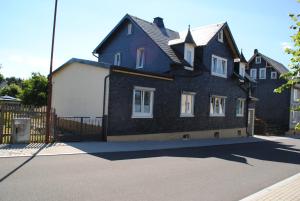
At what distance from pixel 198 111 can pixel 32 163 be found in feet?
45.6

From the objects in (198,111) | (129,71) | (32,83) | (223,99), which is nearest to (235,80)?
(223,99)

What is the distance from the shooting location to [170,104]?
1816 cm

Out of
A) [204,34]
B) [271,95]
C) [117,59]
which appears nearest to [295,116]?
[271,95]

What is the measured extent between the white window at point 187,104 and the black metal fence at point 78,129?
623 cm

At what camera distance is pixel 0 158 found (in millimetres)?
9188

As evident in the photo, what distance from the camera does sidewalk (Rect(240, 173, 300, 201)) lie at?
666 centimetres

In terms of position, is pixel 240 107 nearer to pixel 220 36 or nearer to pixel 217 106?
pixel 217 106

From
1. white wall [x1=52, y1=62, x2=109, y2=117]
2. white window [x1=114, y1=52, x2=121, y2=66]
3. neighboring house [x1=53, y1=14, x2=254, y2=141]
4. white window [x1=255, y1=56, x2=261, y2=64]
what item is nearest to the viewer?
neighboring house [x1=53, y1=14, x2=254, y2=141]

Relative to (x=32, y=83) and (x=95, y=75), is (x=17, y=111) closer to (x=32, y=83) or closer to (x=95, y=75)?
(x=95, y=75)

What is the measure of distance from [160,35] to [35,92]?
17467 millimetres

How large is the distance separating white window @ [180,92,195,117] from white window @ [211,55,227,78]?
3.47 m

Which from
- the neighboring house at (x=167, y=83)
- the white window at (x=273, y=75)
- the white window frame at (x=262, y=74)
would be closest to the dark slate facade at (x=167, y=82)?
the neighboring house at (x=167, y=83)

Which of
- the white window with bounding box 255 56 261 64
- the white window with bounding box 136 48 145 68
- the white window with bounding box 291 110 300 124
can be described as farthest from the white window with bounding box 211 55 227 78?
the white window with bounding box 291 110 300 124

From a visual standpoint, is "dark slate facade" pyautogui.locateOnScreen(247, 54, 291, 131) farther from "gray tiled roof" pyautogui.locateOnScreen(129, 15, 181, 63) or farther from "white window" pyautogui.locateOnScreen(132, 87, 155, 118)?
"white window" pyautogui.locateOnScreen(132, 87, 155, 118)
